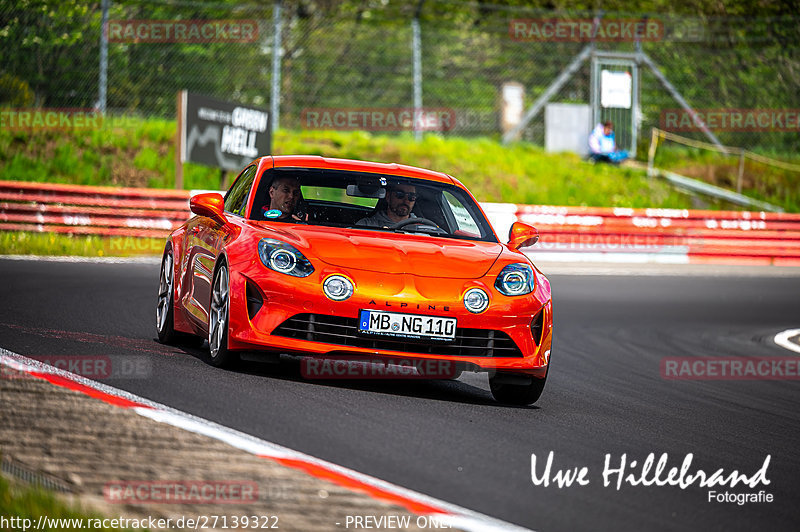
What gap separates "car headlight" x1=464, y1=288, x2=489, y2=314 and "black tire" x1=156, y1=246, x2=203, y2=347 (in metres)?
2.56

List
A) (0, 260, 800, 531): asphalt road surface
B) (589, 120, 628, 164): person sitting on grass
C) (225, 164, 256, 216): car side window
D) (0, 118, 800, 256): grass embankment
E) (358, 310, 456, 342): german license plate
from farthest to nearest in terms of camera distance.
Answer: (589, 120, 628, 164): person sitting on grass
(0, 118, 800, 256): grass embankment
(225, 164, 256, 216): car side window
(358, 310, 456, 342): german license plate
(0, 260, 800, 531): asphalt road surface

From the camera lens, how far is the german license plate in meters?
7.07

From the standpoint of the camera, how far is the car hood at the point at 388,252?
7258mm

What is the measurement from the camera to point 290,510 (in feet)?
13.8

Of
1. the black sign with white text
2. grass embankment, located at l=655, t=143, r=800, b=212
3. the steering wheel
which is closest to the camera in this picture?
the steering wheel

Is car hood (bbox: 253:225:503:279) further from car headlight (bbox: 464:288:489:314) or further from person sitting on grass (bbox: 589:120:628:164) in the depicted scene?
person sitting on grass (bbox: 589:120:628:164)

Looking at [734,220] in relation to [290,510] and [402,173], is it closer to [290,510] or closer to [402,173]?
[402,173]

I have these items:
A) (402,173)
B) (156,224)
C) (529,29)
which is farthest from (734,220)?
(402,173)

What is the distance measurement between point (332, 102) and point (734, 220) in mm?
8153

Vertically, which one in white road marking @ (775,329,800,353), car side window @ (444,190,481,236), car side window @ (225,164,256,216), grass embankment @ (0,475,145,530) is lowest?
white road marking @ (775,329,800,353)

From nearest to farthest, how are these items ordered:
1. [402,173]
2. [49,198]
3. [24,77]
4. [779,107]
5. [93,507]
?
[93,507] < [402,173] < [49,198] < [24,77] < [779,107]

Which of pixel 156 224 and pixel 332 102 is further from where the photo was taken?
pixel 332 102

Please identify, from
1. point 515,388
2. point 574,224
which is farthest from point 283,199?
point 574,224

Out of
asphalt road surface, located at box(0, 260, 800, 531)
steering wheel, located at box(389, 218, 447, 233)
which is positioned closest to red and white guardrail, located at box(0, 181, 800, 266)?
asphalt road surface, located at box(0, 260, 800, 531)
